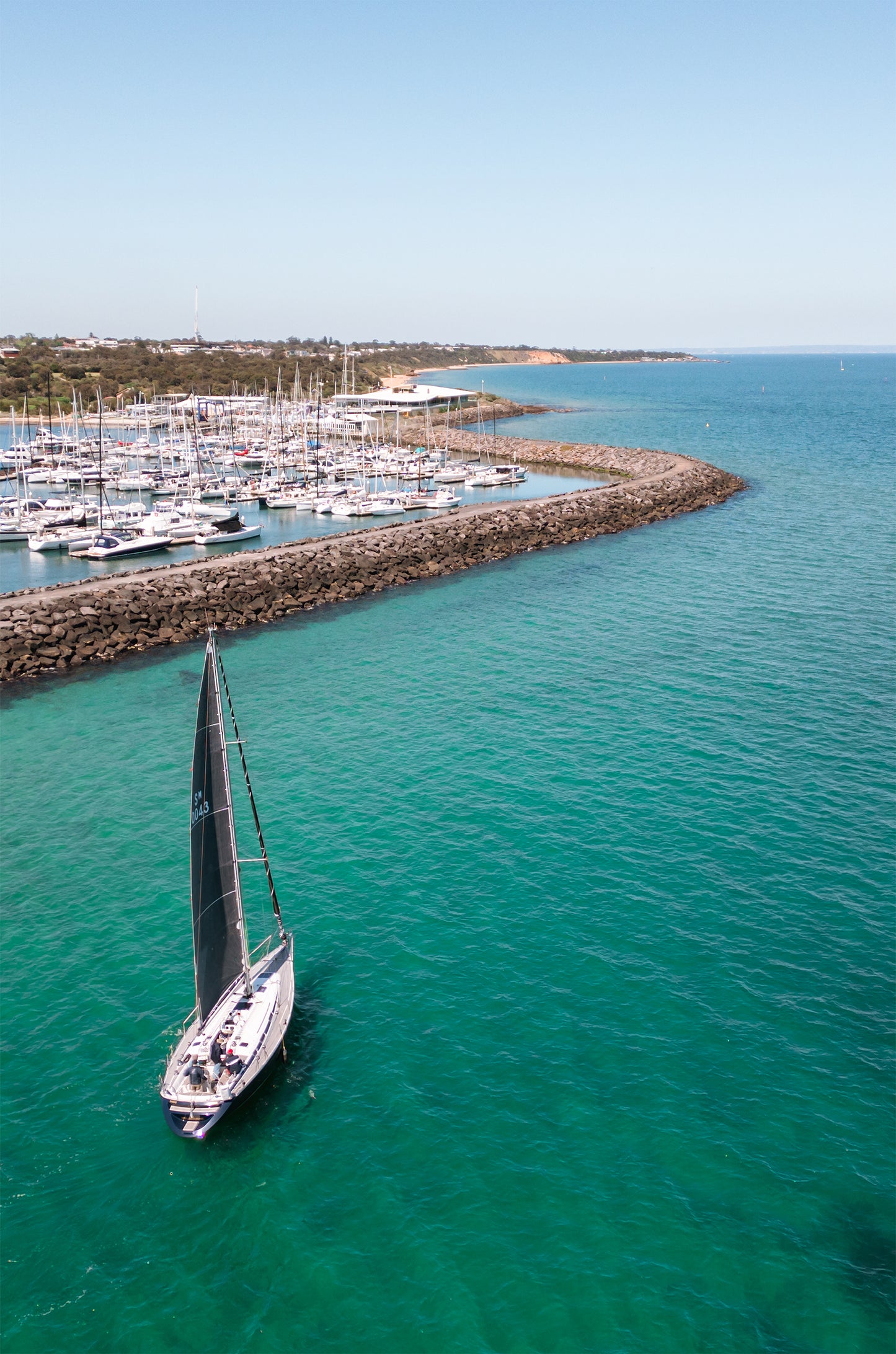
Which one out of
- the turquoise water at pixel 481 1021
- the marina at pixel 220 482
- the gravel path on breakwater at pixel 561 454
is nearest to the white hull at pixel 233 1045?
the turquoise water at pixel 481 1021

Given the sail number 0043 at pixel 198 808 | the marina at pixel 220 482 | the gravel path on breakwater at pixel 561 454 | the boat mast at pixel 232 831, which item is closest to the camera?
the sail number 0043 at pixel 198 808

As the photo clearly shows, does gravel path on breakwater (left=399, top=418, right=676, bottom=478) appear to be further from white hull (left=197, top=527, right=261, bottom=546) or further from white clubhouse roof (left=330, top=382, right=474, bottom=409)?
white hull (left=197, top=527, right=261, bottom=546)

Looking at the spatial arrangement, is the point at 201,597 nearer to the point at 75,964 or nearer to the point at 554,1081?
the point at 75,964

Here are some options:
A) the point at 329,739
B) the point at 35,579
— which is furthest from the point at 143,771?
the point at 35,579

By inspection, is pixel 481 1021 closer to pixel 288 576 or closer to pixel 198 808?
pixel 198 808

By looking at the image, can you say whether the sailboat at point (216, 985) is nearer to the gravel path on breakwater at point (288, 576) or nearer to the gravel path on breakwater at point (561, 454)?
the gravel path on breakwater at point (288, 576)

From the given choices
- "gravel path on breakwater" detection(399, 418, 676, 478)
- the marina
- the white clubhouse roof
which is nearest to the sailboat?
the marina

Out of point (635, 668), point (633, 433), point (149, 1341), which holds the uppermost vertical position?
point (633, 433)
